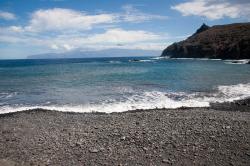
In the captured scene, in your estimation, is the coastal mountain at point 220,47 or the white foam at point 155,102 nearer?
the white foam at point 155,102

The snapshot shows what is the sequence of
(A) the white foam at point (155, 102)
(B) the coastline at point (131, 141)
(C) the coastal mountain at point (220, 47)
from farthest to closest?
1. (C) the coastal mountain at point (220, 47)
2. (A) the white foam at point (155, 102)
3. (B) the coastline at point (131, 141)

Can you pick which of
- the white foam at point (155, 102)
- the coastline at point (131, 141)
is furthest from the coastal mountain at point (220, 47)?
the coastline at point (131, 141)

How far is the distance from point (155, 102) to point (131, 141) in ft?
40.2

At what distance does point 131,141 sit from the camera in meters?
12.3

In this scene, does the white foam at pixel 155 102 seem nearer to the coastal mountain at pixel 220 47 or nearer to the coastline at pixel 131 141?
the coastline at pixel 131 141

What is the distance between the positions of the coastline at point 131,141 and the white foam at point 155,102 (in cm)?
558

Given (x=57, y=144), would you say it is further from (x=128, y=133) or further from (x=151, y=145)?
(x=151, y=145)

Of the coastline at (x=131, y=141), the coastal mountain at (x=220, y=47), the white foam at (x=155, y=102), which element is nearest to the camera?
the coastline at (x=131, y=141)

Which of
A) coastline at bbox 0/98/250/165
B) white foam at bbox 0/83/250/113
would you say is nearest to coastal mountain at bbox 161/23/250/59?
white foam at bbox 0/83/250/113

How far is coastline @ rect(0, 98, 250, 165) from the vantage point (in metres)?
10.9

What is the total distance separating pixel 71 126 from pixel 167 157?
6610 mm

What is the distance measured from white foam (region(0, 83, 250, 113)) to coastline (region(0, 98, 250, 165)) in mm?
5578

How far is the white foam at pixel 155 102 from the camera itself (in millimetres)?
22341

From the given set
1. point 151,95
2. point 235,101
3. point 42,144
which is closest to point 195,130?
point 42,144
